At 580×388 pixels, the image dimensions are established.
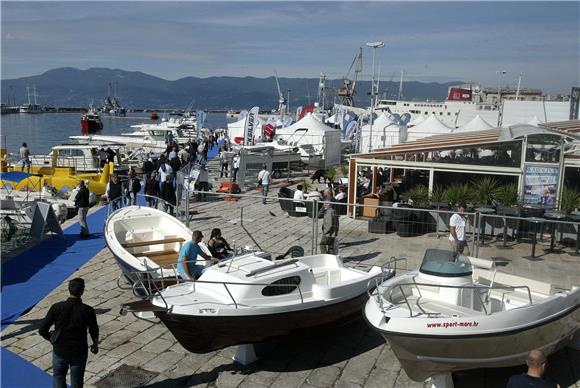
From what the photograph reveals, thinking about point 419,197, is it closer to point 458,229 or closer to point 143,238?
point 458,229

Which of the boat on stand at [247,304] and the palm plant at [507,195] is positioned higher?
the palm plant at [507,195]

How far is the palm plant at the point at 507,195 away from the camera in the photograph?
14.7 meters

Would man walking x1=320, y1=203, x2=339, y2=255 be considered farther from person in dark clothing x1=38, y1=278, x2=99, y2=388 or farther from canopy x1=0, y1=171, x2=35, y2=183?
canopy x1=0, y1=171, x2=35, y2=183

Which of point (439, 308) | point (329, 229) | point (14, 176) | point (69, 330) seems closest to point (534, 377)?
point (439, 308)

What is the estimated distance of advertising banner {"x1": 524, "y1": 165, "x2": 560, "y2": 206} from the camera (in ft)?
48.0

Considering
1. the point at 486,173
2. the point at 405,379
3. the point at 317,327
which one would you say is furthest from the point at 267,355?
the point at 486,173

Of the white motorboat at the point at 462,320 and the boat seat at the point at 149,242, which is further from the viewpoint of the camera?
the boat seat at the point at 149,242

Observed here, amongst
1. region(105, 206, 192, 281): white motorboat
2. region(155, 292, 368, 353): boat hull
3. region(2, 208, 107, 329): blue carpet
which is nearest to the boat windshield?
region(155, 292, 368, 353): boat hull

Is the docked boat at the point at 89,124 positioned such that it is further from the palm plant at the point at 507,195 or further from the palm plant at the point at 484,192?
the palm plant at the point at 507,195

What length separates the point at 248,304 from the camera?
7426mm

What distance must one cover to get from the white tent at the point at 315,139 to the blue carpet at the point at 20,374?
946 inches

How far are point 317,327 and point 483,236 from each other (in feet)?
21.2

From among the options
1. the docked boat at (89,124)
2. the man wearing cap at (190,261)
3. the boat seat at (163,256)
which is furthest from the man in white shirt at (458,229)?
the docked boat at (89,124)

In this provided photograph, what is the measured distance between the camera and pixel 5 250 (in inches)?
516
